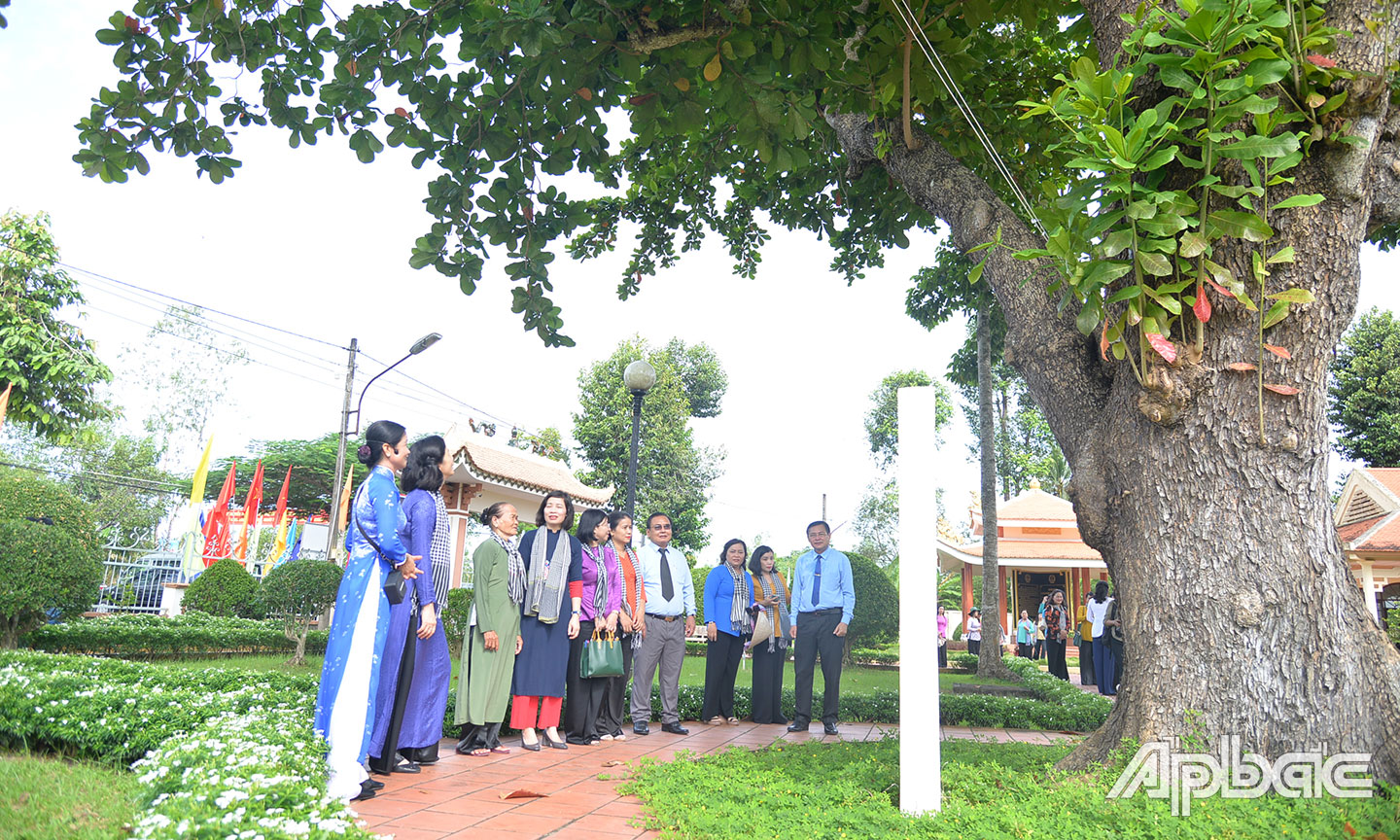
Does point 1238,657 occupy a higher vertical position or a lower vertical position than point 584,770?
higher

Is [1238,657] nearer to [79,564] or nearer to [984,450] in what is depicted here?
[79,564]

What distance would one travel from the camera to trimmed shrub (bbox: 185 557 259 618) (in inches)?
607

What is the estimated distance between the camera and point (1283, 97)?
3277 millimetres

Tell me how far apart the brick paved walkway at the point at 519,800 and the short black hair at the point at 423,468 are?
1611 millimetres

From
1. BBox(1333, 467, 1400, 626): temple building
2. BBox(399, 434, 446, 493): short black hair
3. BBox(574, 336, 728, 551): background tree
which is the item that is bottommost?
BBox(399, 434, 446, 493): short black hair

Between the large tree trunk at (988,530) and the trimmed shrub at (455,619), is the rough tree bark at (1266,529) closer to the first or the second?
the large tree trunk at (988,530)

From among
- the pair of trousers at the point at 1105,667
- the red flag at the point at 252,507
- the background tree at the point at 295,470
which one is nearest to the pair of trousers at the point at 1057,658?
the pair of trousers at the point at 1105,667

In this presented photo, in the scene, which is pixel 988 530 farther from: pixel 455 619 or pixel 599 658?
pixel 599 658

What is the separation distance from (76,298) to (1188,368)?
19.9 m

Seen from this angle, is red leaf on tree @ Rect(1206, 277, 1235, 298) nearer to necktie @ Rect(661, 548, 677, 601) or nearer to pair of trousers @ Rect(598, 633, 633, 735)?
pair of trousers @ Rect(598, 633, 633, 735)

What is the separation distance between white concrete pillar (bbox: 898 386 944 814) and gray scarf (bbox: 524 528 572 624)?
9.57 ft

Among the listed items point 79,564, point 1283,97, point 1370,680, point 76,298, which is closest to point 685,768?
point 1370,680

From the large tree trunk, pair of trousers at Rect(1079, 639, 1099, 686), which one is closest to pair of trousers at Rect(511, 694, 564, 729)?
the large tree trunk

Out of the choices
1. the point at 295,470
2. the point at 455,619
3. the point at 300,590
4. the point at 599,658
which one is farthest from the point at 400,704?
the point at 295,470
